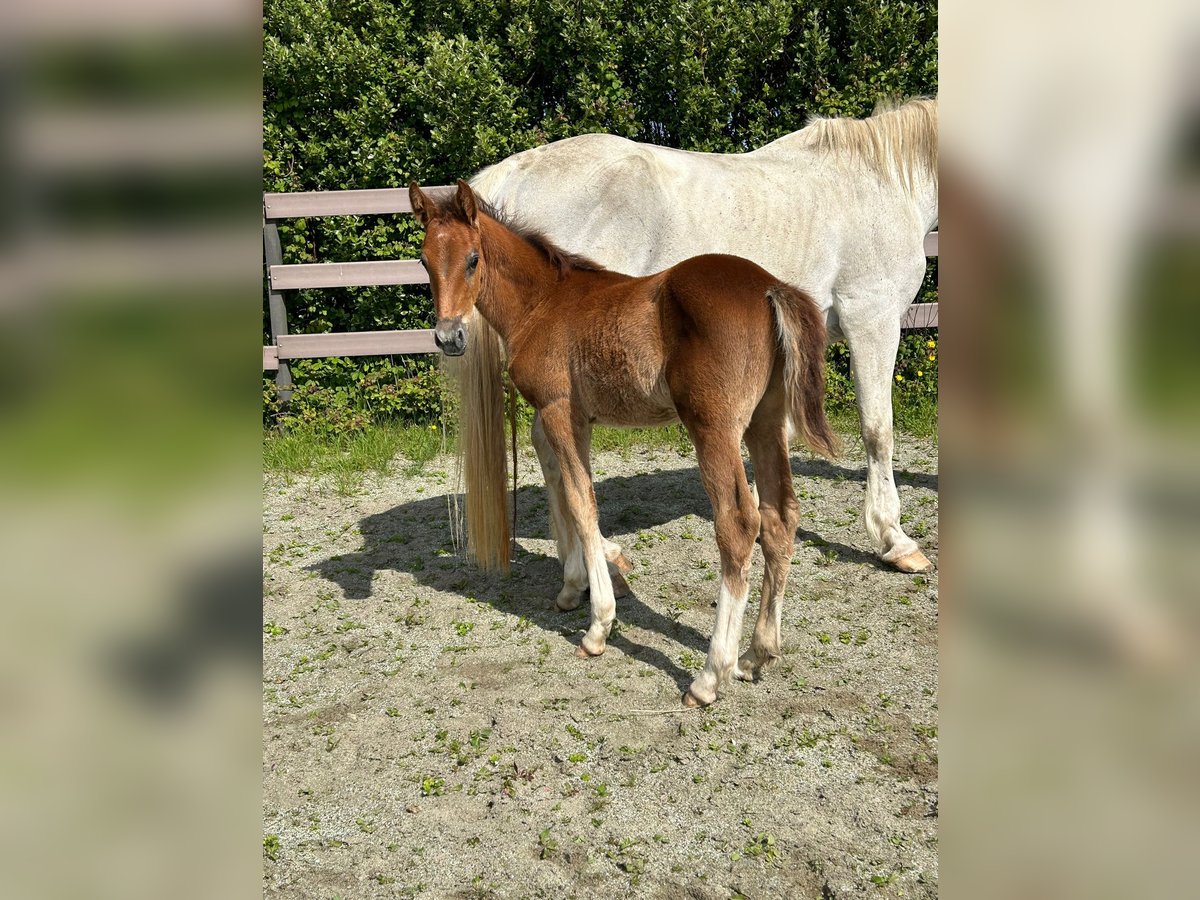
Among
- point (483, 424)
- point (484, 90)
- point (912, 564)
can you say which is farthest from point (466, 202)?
point (484, 90)

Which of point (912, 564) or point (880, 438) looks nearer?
point (912, 564)

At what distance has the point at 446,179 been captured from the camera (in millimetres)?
7984

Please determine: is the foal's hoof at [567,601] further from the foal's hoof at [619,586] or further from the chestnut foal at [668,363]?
the chestnut foal at [668,363]

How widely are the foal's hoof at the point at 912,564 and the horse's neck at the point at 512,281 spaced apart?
2.32 metres

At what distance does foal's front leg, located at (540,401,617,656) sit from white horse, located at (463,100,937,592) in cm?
74

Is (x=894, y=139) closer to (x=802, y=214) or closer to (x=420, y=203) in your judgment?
(x=802, y=214)

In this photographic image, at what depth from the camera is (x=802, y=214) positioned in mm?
5078

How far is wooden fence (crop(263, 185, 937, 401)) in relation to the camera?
7492 millimetres

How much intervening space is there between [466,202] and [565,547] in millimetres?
1813

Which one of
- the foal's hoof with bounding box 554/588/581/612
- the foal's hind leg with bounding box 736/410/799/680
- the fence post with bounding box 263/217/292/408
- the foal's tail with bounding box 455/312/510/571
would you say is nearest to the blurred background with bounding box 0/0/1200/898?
the foal's hind leg with bounding box 736/410/799/680
